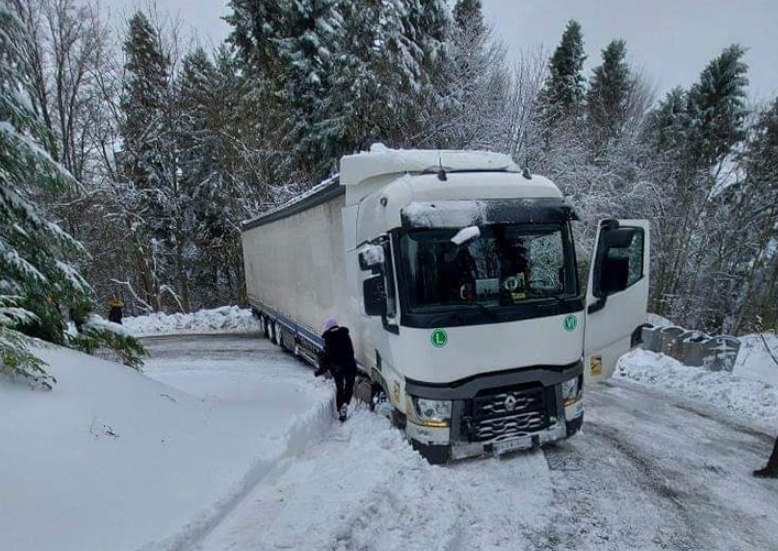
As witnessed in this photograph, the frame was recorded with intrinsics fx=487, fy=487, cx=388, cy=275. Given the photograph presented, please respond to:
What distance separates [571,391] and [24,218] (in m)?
7.27

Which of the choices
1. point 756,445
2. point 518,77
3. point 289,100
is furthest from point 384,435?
point 289,100

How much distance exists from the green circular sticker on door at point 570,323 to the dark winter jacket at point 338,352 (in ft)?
9.68

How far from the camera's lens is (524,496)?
189 inches

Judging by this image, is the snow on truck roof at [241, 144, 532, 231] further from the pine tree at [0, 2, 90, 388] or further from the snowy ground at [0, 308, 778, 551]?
the pine tree at [0, 2, 90, 388]

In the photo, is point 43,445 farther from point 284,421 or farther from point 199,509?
point 284,421

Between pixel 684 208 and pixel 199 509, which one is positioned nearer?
pixel 199 509

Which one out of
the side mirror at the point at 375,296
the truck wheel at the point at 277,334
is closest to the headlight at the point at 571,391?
the side mirror at the point at 375,296

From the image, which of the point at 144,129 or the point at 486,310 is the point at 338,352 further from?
the point at 144,129

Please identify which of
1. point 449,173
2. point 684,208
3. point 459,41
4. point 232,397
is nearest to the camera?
point 449,173

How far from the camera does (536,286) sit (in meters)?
5.55

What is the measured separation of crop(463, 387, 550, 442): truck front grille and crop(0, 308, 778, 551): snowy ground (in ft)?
1.27

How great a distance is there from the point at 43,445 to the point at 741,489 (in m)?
6.67

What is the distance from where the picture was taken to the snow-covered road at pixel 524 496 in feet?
13.3

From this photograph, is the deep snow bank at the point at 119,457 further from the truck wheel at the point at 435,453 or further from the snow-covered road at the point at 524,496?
the truck wheel at the point at 435,453
